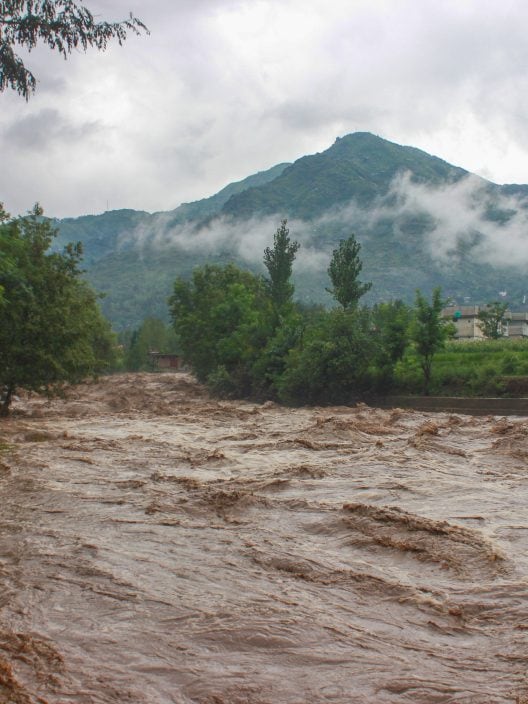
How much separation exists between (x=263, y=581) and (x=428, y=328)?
95.9 ft

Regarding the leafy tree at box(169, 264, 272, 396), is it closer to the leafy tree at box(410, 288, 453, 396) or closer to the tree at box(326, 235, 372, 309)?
the tree at box(326, 235, 372, 309)

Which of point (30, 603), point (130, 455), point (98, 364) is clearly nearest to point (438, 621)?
point (30, 603)

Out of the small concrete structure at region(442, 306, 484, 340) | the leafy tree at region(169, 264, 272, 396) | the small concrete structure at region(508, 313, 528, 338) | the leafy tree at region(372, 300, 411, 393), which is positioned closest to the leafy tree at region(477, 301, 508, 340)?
the leafy tree at region(169, 264, 272, 396)

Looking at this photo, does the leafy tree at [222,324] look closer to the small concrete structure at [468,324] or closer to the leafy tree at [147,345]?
the leafy tree at [147,345]

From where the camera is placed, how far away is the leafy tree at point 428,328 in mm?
→ 34812

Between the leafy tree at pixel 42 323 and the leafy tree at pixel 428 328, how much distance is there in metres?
15.4

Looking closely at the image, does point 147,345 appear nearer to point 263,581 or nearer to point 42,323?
point 42,323

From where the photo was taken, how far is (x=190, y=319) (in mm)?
59188

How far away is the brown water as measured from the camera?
4.82m

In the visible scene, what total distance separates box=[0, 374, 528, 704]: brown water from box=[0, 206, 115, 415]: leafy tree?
10.6 meters

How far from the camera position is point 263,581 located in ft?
23.0

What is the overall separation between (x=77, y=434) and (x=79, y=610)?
15841mm

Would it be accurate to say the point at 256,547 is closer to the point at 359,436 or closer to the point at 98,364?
the point at 359,436

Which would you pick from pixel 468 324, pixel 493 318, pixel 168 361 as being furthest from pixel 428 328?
pixel 468 324
